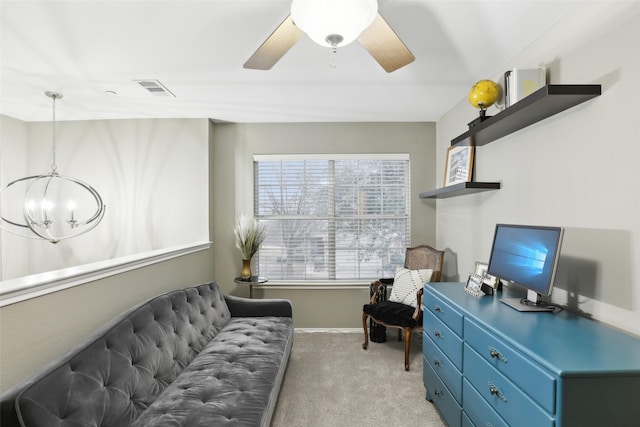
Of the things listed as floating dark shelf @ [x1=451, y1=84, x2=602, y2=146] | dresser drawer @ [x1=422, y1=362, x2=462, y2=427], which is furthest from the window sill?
floating dark shelf @ [x1=451, y1=84, x2=602, y2=146]

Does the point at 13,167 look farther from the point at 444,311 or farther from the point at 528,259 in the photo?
the point at 528,259

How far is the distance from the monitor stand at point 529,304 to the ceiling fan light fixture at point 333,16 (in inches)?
67.3

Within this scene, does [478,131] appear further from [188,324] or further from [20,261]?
[20,261]

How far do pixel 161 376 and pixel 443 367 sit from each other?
1807mm

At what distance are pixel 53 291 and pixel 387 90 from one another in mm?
2854

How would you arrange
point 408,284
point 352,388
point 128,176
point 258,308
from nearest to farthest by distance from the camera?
point 352,388 → point 258,308 → point 408,284 → point 128,176

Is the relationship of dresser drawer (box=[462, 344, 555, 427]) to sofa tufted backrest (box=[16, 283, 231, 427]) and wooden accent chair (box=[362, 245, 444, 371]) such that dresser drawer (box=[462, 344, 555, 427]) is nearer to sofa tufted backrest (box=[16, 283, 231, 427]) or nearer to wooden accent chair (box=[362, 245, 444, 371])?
wooden accent chair (box=[362, 245, 444, 371])

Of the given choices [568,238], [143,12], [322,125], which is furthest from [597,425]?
[322,125]

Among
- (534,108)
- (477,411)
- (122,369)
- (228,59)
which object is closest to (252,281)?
(122,369)

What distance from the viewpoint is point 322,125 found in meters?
4.02

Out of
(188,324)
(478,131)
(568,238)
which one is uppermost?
(478,131)

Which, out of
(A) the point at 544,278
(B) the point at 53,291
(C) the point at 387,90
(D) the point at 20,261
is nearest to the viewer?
(B) the point at 53,291

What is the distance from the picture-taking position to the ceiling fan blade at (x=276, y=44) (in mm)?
1578

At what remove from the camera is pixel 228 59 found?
2.40 metres
